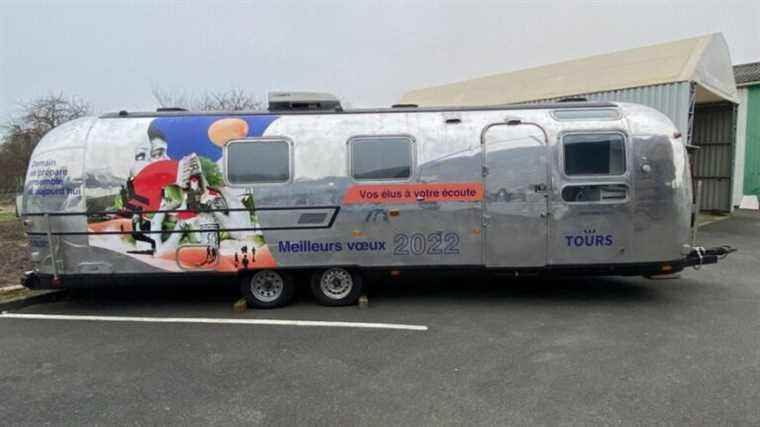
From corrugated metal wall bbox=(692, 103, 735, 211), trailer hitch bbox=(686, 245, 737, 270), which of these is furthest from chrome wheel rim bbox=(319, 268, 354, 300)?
corrugated metal wall bbox=(692, 103, 735, 211)

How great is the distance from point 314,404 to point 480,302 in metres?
3.28

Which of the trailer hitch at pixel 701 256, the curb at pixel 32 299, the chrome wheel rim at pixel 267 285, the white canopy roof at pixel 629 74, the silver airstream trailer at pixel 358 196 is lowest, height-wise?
the curb at pixel 32 299

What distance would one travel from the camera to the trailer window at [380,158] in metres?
5.97

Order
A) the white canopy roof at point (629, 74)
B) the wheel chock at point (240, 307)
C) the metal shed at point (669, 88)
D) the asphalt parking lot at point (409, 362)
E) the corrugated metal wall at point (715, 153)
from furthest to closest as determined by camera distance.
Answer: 1. the corrugated metal wall at point (715, 153)
2. the white canopy roof at point (629, 74)
3. the metal shed at point (669, 88)
4. the wheel chock at point (240, 307)
5. the asphalt parking lot at point (409, 362)

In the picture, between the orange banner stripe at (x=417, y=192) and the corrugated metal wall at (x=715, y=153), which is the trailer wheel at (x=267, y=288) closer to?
the orange banner stripe at (x=417, y=192)

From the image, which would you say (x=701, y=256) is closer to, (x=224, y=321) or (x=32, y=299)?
(x=224, y=321)

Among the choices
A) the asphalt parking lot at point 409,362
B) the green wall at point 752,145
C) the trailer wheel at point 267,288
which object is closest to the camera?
the asphalt parking lot at point 409,362

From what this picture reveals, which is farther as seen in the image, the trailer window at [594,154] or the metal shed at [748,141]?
the metal shed at [748,141]

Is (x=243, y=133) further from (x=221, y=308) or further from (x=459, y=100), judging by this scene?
(x=459, y=100)

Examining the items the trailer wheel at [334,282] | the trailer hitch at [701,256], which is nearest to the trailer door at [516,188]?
the trailer wheel at [334,282]

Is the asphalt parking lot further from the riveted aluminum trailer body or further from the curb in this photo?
the riveted aluminum trailer body

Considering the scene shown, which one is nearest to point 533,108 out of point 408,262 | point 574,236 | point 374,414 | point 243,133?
point 574,236

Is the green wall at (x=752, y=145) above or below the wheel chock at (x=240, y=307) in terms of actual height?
above

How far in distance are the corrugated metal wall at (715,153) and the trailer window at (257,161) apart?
16.3m
